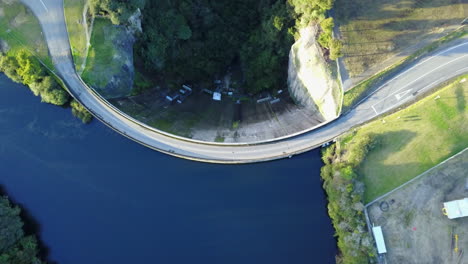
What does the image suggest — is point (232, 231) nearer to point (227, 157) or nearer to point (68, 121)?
point (227, 157)

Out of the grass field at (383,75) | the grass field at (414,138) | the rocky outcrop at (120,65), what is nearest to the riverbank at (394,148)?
the grass field at (414,138)

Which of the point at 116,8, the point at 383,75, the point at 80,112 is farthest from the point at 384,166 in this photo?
the point at 80,112

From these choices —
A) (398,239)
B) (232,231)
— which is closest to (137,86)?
(232,231)

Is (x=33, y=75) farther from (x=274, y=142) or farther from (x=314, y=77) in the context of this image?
(x=314, y=77)

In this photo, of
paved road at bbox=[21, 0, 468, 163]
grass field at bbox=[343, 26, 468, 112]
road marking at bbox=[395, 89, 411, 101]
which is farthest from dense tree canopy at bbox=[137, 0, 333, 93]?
road marking at bbox=[395, 89, 411, 101]

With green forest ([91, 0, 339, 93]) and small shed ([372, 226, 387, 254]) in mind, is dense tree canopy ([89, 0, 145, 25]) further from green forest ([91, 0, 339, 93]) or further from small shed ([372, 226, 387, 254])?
small shed ([372, 226, 387, 254])
